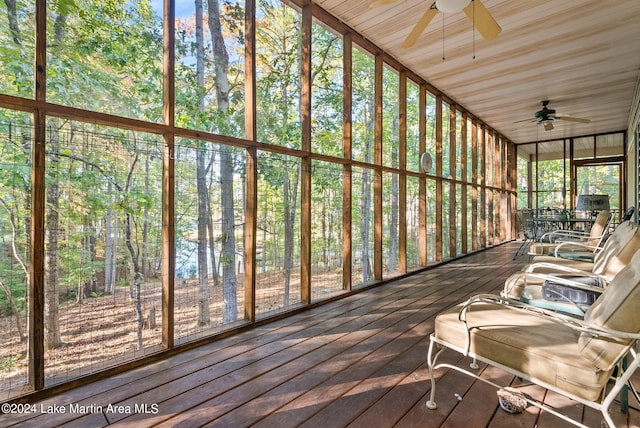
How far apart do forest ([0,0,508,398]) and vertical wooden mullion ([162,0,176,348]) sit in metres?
0.03

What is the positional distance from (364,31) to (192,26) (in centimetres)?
212

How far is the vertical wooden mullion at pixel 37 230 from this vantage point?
1.70 meters

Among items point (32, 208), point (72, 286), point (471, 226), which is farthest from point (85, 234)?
point (471, 226)

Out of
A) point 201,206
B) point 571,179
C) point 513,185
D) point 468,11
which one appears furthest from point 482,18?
point 571,179

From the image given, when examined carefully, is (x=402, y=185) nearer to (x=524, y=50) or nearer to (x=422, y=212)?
(x=422, y=212)

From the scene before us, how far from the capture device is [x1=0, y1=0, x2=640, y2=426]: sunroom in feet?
6.62

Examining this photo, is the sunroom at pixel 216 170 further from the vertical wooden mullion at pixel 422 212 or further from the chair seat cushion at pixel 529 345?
the chair seat cushion at pixel 529 345

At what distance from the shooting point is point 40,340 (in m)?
1.71

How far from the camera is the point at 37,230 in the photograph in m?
1.73

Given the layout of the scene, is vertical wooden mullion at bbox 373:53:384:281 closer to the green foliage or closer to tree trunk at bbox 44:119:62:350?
tree trunk at bbox 44:119:62:350

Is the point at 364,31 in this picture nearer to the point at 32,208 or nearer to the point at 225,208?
the point at 225,208

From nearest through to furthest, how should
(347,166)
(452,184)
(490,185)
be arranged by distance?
(347,166) → (452,184) → (490,185)

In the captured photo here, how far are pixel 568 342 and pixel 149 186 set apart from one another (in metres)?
3.03

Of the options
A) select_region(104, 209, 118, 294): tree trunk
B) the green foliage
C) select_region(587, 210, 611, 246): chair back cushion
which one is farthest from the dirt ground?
select_region(587, 210, 611, 246): chair back cushion
